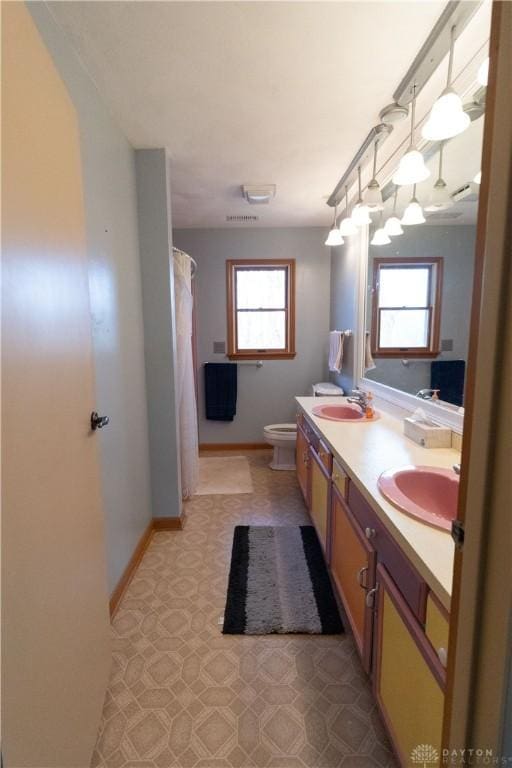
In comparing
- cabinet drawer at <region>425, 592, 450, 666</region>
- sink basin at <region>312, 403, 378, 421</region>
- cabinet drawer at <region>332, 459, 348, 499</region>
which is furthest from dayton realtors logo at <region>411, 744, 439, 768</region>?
sink basin at <region>312, 403, 378, 421</region>

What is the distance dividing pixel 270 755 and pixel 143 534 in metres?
1.32

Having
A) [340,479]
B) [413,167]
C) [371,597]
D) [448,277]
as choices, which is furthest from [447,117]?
[371,597]

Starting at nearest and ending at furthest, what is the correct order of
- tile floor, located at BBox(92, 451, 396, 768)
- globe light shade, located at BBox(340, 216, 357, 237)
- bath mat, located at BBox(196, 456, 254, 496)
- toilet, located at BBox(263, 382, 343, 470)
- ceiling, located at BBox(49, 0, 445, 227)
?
tile floor, located at BBox(92, 451, 396, 768) < ceiling, located at BBox(49, 0, 445, 227) < globe light shade, located at BBox(340, 216, 357, 237) < bath mat, located at BBox(196, 456, 254, 496) < toilet, located at BBox(263, 382, 343, 470)

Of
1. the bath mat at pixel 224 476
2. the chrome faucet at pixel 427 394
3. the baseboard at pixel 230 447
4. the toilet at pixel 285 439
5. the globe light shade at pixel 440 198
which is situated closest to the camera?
the globe light shade at pixel 440 198

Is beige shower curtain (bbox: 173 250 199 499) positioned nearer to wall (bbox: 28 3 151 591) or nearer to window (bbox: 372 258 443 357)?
wall (bbox: 28 3 151 591)

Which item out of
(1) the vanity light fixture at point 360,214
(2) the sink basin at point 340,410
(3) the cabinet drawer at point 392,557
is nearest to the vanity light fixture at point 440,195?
(1) the vanity light fixture at point 360,214

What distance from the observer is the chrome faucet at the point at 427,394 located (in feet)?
5.60

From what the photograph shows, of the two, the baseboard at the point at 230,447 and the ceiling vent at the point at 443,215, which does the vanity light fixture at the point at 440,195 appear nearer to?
the ceiling vent at the point at 443,215

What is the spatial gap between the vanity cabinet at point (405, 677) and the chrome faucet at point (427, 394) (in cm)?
99

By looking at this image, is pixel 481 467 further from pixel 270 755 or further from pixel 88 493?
pixel 270 755

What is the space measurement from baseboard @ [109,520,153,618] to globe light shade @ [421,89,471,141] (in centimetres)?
241

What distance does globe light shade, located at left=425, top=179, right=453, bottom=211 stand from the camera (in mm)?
1577

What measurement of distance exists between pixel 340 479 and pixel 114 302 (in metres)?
1.42

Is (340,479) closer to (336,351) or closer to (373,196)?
(373,196)
